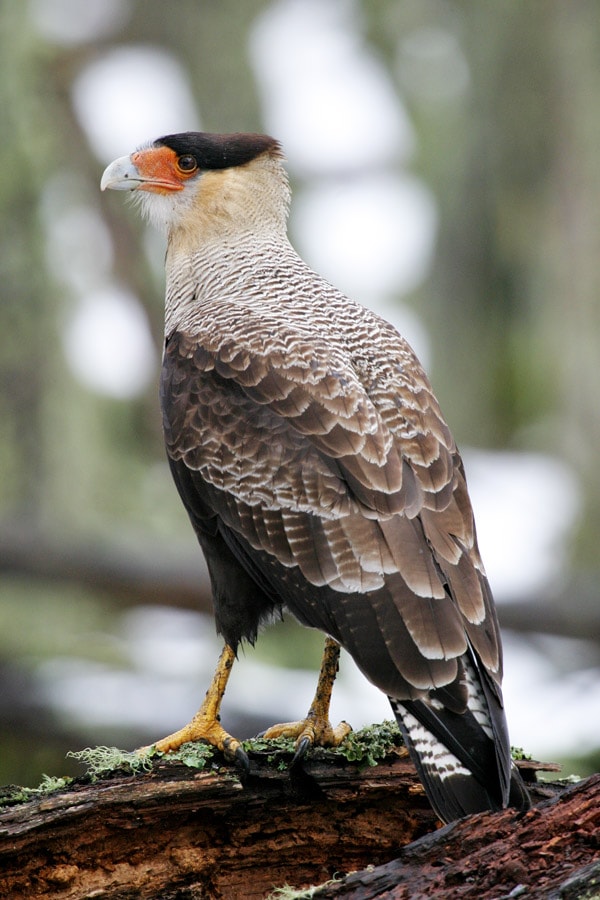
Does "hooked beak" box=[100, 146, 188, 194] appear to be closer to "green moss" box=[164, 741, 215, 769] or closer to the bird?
the bird

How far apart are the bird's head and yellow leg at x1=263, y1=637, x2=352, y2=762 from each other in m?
2.72

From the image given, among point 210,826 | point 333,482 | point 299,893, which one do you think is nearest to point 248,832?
point 210,826

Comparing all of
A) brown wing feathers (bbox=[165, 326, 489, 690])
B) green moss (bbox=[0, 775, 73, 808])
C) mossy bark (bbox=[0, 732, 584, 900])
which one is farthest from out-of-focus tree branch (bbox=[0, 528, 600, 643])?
green moss (bbox=[0, 775, 73, 808])

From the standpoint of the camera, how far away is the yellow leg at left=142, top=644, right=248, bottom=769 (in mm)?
5227

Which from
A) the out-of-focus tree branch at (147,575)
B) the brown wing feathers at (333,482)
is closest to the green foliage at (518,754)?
the brown wing feathers at (333,482)

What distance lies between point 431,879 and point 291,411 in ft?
7.55

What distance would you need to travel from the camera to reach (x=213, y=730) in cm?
552

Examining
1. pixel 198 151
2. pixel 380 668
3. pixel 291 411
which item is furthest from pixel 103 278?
pixel 380 668

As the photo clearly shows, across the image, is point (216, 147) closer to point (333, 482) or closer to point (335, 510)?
point (333, 482)

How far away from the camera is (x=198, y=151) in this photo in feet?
23.0

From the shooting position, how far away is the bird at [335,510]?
15.7ft

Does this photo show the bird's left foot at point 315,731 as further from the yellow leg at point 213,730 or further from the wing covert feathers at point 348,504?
the wing covert feathers at point 348,504

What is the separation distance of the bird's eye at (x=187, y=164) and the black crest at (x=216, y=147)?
20 mm

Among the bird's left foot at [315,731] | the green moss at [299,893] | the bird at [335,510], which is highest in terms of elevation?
the bird at [335,510]
